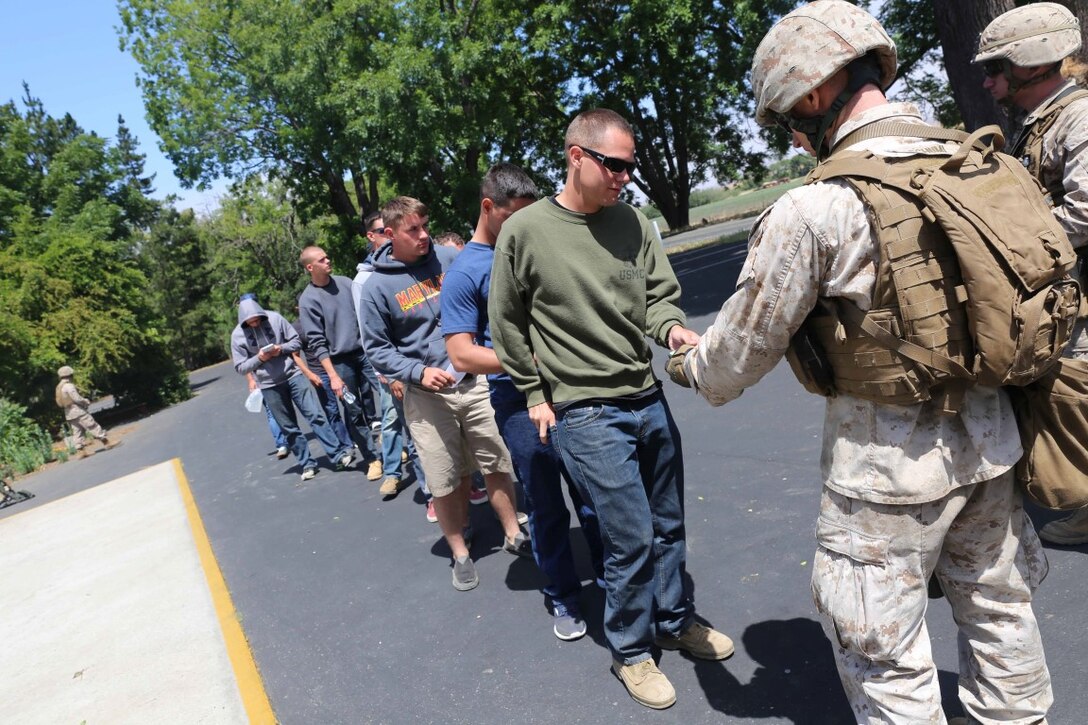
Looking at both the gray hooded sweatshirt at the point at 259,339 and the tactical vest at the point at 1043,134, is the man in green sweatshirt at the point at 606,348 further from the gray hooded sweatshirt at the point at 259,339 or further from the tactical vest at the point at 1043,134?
the gray hooded sweatshirt at the point at 259,339

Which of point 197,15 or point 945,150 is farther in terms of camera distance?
point 197,15

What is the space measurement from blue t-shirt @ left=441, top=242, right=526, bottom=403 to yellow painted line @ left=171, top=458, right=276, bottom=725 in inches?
73.6

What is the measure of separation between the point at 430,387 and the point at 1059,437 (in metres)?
2.96

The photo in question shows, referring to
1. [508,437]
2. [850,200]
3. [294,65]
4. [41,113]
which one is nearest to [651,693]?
[508,437]

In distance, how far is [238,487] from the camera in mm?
8273

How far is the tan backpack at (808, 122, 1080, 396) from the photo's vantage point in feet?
5.25

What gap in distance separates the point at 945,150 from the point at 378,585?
4.03 metres

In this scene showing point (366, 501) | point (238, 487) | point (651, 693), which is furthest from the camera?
point (238, 487)

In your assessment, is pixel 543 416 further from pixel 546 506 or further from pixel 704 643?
pixel 704 643

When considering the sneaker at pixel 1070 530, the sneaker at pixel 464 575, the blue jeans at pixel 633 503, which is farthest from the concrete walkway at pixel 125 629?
the sneaker at pixel 1070 530

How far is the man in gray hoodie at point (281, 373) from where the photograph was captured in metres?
7.47

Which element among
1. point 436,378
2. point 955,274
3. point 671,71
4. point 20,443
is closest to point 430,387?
point 436,378

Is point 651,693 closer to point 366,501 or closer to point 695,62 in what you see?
point 366,501

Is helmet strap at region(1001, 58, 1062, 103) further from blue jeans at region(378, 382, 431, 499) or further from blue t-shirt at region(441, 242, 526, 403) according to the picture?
blue jeans at region(378, 382, 431, 499)
